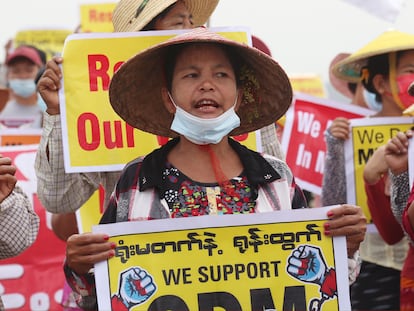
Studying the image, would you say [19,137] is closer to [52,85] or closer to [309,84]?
[52,85]

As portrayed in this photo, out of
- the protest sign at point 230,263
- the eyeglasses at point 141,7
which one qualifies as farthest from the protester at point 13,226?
the eyeglasses at point 141,7

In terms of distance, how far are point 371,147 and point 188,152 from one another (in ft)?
7.53

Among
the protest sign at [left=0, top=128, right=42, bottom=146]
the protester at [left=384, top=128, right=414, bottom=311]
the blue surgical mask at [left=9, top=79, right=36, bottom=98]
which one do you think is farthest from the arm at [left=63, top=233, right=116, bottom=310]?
the blue surgical mask at [left=9, top=79, right=36, bottom=98]

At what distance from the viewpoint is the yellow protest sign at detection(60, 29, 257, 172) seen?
14.4ft

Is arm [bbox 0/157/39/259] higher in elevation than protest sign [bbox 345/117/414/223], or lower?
lower

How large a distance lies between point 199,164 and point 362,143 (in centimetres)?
231

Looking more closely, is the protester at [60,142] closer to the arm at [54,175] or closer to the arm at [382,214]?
the arm at [54,175]

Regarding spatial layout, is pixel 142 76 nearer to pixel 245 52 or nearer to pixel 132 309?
pixel 245 52

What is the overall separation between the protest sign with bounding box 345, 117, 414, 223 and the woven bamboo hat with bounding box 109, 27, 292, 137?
183cm

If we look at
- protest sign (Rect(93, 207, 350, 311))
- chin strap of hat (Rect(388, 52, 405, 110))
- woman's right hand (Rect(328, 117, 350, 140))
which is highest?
chin strap of hat (Rect(388, 52, 405, 110))

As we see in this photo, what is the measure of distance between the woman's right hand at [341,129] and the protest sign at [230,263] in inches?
90.4

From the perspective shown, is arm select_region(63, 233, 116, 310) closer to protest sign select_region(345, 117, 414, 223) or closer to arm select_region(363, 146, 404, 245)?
arm select_region(363, 146, 404, 245)

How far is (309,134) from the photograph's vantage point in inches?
255

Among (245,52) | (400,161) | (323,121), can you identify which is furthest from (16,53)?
(245,52)
